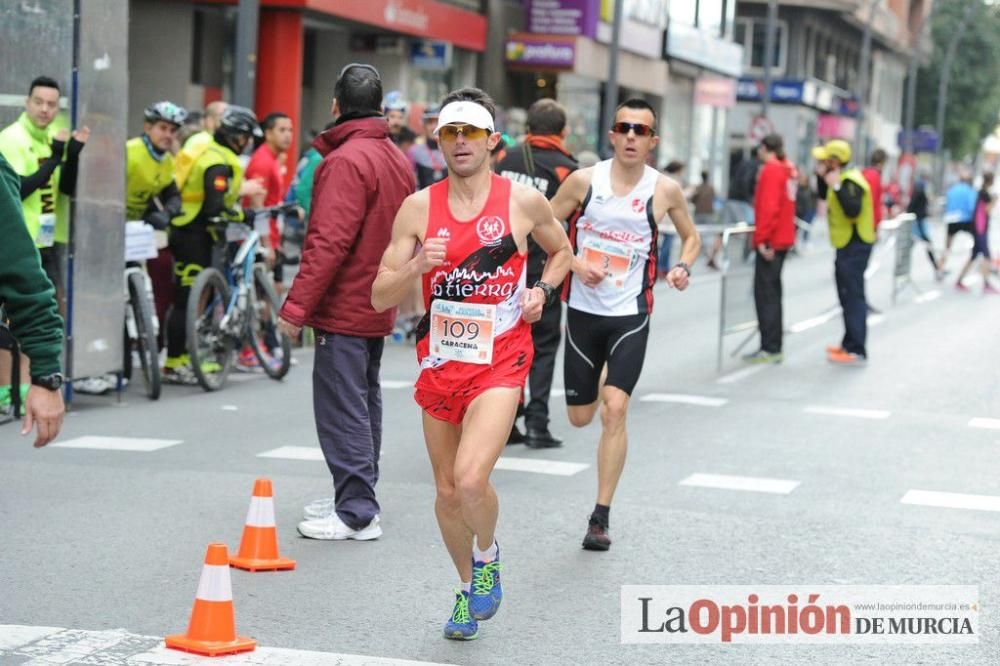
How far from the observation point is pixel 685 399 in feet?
42.6

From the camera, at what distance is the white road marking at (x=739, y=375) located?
14242mm

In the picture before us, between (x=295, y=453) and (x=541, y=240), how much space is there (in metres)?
3.81

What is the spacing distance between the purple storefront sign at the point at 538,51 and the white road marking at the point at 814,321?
13.1 metres

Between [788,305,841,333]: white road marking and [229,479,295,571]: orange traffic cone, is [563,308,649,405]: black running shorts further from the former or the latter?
[788,305,841,333]: white road marking

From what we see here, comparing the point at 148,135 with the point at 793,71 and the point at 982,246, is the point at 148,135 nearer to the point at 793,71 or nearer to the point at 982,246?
the point at 982,246

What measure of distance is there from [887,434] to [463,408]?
6.05 m

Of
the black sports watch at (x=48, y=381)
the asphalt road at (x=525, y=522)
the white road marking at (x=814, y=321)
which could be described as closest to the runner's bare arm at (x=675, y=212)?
the asphalt road at (x=525, y=522)

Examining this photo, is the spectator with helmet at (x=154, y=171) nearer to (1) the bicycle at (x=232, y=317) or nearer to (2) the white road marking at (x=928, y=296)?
(1) the bicycle at (x=232, y=317)

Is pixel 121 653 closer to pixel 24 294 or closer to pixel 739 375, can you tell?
pixel 24 294

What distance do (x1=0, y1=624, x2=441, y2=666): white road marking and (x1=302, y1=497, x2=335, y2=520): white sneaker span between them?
1.96 metres

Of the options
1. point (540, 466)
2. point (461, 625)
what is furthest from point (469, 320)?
point (540, 466)

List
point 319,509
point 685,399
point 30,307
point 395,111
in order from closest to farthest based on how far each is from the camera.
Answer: point 30,307 < point 319,509 < point 685,399 < point 395,111

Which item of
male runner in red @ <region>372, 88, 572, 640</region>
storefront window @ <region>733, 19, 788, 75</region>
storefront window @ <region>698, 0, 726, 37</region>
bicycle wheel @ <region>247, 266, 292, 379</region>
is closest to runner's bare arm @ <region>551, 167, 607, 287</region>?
male runner in red @ <region>372, 88, 572, 640</region>

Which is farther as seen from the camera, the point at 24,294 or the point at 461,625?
the point at 461,625
